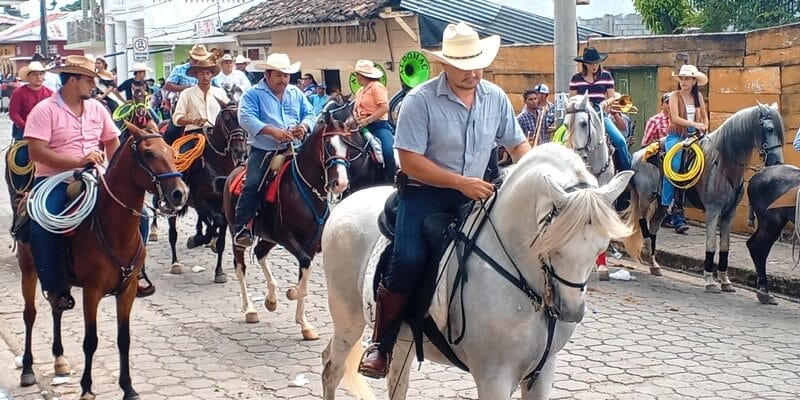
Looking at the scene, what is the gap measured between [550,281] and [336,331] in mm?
1945

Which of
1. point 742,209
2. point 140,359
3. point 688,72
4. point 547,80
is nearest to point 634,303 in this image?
point 688,72

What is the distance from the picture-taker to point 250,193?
9594mm

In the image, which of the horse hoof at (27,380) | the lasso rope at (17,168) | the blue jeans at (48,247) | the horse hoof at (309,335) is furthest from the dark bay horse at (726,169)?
the lasso rope at (17,168)

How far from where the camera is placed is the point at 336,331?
20.5 feet

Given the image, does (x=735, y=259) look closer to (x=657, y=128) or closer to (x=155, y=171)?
(x=657, y=128)

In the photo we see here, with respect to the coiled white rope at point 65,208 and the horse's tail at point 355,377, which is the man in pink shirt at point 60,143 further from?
the horse's tail at point 355,377

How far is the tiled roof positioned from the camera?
21516mm

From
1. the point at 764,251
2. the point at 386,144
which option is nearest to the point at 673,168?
the point at 764,251

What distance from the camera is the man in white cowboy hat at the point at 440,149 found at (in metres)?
5.17

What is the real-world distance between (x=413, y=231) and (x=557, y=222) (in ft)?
3.30

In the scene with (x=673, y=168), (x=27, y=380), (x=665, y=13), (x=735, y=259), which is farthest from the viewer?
(x=665, y=13)

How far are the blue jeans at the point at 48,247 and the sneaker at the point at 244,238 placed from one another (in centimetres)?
244

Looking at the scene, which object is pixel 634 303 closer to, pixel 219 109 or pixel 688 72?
pixel 688 72

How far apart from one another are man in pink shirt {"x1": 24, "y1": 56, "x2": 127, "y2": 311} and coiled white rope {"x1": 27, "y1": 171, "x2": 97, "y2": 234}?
0.06 meters
